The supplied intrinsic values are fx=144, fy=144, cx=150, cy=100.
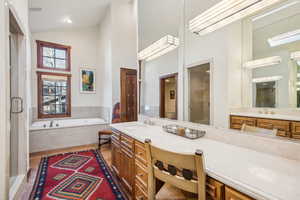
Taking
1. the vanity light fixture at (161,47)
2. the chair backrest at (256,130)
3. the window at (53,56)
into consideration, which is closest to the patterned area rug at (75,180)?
the chair backrest at (256,130)

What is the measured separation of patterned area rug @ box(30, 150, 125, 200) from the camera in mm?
1896

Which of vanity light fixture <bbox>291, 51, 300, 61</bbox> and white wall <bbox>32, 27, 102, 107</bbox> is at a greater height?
white wall <bbox>32, 27, 102, 107</bbox>

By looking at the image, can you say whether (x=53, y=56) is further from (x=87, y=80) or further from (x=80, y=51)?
(x=87, y=80)

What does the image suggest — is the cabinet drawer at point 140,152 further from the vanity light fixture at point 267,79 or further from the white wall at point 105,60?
the white wall at point 105,60

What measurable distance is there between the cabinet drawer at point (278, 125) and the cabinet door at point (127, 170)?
1.30 m

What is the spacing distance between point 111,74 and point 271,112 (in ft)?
12.3

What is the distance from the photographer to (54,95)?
15.0 feet

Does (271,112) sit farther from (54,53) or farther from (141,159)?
(54,53)

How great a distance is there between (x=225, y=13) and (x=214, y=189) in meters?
1.37

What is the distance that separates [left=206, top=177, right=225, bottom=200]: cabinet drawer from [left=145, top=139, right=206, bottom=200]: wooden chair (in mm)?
75

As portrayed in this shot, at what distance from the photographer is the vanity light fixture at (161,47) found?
197 centimetres

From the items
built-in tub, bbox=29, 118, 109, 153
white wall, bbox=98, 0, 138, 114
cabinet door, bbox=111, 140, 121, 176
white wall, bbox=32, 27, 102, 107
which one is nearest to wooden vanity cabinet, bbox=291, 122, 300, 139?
cabinet door, bbox=111, 140, 121, 176

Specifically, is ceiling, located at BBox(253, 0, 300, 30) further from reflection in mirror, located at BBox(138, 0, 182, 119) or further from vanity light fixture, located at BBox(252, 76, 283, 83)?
reflection in mirror, located at BBox(138, 0, 182, 119)

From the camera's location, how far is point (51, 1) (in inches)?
129
